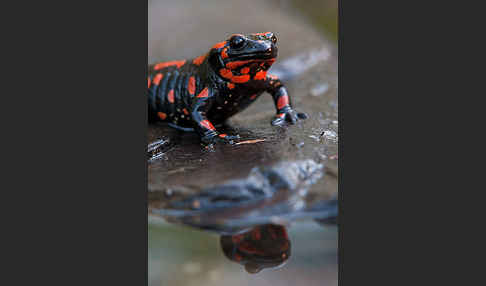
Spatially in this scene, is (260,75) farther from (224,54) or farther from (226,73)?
(224,54)

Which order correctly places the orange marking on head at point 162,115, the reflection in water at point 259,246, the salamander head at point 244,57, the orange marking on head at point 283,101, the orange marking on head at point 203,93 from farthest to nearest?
the orange marking on head at point 162,115 → the orange marking on head at point 283,101 → the orange marking on head at point 203,93 → the salamander head at point 244,57 → the reflection in water at point 259,246

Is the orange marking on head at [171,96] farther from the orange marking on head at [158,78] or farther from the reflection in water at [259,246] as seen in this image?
the reflection in water at [259,246]

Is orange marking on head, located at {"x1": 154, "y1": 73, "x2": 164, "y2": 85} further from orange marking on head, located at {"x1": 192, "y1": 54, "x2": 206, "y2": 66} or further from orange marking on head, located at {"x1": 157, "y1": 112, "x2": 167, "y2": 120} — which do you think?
orange marking on head, located at {"x1": 192, "y1": 54, "x2": 206, "y2": 66}

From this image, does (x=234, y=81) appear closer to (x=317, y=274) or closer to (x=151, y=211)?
(x=151, y=211)

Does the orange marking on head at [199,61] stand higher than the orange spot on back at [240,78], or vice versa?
the orange marking on head at [199,61]

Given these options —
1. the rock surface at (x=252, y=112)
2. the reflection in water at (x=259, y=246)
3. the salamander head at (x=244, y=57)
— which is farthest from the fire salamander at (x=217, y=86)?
the reflection in water at (x=259, y=246)

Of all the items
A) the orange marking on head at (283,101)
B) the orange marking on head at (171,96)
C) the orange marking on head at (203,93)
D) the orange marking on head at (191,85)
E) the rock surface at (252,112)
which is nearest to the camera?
the rock surface at (252,112)

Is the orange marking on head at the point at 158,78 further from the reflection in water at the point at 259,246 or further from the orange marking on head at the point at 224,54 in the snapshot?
the reflection in water at the point at 259,246

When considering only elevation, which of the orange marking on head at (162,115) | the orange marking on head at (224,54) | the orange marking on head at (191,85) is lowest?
the orange marking on head at (162,115)

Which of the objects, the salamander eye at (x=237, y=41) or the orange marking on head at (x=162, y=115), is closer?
the salamander eye at (x=237, y=41)
